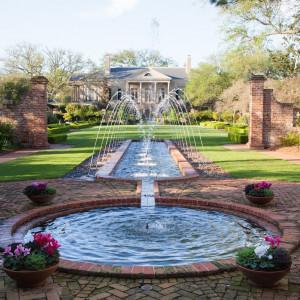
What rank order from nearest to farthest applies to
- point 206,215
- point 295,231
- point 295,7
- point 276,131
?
point 295,231
point 206,215
point 295,7
point 276,131

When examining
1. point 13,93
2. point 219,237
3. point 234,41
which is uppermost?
point 234,41

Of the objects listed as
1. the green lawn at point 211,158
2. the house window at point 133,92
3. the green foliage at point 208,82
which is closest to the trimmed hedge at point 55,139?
the green lawn at point 211,158

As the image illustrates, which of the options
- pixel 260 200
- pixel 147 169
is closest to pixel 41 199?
pixel 260 200

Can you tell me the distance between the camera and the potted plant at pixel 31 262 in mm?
3793

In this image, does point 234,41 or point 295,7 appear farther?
point 234,41

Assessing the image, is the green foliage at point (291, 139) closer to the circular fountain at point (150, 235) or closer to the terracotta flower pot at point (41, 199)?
the circular fountain at point (150, 235)

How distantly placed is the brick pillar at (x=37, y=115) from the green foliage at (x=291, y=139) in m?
10.9

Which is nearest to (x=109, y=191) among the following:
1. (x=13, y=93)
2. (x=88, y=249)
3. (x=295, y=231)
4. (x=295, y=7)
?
(x=88, y=249)

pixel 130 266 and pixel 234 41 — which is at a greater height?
pixel 234 41

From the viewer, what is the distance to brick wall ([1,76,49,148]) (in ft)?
59.2

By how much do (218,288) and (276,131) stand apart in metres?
15.3

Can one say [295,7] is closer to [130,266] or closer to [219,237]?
[219,237]

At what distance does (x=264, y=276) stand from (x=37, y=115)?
15.9 meters

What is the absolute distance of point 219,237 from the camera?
568cm
